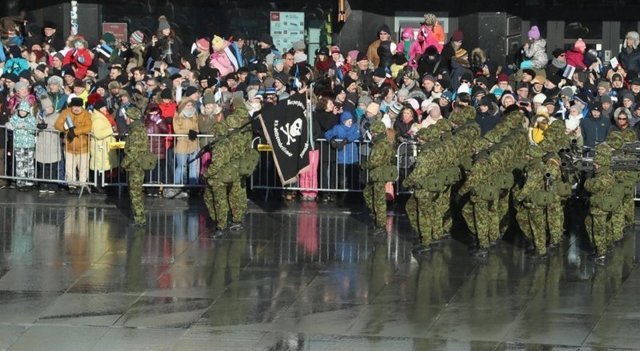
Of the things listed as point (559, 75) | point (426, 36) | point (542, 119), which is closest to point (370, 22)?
point (426, 36)

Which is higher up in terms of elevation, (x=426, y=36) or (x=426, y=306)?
(x=426, y=36)

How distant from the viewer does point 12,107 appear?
25188 mm

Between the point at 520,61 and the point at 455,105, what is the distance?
4610mm

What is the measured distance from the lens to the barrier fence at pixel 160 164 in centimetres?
2391

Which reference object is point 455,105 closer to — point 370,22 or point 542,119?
point 542,119

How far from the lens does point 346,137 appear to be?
2372 centimetres

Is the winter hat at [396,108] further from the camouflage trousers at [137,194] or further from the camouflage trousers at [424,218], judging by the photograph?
the camouflage trousers at [137,194]

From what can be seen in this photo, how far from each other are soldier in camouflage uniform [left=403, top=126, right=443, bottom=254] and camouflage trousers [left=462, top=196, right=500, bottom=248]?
374 millimetres

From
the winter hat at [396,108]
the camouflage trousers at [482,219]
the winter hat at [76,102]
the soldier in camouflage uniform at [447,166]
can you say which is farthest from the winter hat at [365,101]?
the winter hat at [76,102]

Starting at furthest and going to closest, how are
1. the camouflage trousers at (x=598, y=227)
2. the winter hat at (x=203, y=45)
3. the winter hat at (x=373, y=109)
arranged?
the winter hat at (x=203, y=45)
the winter hat at (x=373, y=109)
the camouflage trousers at (x=598, y=227)

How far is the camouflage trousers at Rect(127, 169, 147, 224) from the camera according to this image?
2245 centimetres

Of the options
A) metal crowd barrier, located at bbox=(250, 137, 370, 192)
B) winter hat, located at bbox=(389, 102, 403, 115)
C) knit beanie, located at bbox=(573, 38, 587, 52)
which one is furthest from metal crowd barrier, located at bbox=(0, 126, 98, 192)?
knit beanie, located at bbox=(573, 38, 587, 52)

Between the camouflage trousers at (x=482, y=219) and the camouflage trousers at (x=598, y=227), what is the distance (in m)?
1.10

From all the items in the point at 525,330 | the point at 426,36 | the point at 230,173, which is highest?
the point at 426,36
